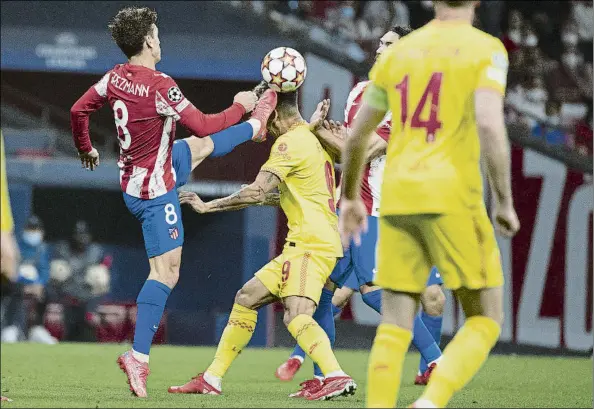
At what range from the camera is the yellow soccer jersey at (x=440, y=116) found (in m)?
4.48

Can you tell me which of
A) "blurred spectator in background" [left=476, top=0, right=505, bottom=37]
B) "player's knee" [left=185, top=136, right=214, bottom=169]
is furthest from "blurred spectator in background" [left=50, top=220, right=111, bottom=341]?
"player's knee" [left=185, top=136, right=214, bottom=169]

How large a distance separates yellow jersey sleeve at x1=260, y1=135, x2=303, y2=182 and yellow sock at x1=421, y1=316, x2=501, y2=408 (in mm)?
2533

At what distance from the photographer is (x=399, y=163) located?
460 cm

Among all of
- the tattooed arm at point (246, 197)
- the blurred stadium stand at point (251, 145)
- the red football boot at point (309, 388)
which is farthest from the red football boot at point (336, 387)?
the blurred stadium stand at point (251, 145)

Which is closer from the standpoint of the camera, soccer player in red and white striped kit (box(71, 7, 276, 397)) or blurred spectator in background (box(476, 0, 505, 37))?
soccer player in red and white striped kit (box(71, 7, 276, 397))

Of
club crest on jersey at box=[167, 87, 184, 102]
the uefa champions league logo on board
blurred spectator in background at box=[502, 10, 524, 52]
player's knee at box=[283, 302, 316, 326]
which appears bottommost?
player's knee at box=[283, 302, 316, 326]

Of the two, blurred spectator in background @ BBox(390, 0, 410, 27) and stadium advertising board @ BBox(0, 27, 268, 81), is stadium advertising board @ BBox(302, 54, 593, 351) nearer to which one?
blurred spectator in background @ BBox(390, 0, 410, 27)

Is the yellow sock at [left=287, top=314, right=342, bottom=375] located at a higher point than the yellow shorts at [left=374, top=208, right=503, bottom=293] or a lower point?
lower

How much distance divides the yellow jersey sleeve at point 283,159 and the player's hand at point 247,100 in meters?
0.28

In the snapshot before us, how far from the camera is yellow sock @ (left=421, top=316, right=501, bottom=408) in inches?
174

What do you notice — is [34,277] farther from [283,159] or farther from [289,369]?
[283,159]

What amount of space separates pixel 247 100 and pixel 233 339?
1.44 metres

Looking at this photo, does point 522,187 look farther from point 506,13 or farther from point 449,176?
point 449,176

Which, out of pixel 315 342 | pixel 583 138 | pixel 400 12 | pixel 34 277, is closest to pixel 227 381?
pixel 315 342
